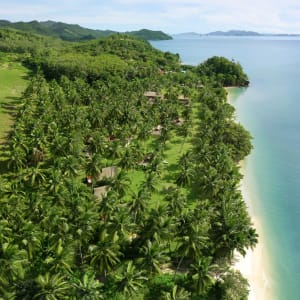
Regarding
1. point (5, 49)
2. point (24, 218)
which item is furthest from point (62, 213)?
point (5, 49)

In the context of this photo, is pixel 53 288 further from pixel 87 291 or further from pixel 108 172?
pixel 108 172

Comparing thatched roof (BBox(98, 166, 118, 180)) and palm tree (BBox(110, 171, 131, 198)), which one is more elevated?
palm tree (BBox(110, 171, 131, 198))

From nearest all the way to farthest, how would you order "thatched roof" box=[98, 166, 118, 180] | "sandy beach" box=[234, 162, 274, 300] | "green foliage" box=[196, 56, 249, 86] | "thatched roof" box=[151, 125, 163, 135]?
"sandy beach" box=[234, 162, 274, 300] < "thatched roof" box=[98, 166, 118, 180] < "thatched roof" box=[151, 125, 163, 135] < "green foliage" box=[196, 56, 249, 86]

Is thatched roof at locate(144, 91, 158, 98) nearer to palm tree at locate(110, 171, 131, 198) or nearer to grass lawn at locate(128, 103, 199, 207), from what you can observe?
grass lawn at locate(128, 103, 199, 207)

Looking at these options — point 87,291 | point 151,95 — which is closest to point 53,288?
point 87,291

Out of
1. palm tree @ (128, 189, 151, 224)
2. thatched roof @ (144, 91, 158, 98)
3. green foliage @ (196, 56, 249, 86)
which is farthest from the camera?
green foliage @ (196, 56, 249, 86)

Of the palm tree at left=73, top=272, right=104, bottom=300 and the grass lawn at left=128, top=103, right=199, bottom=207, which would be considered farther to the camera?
the grass lawn at left=128, top=103, right=199, bottom=207

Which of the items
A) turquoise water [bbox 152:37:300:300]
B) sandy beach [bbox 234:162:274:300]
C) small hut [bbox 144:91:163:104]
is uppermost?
small hut [bbox 144:91:163:104]

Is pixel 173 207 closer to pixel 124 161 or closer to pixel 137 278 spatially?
pixel 137 278

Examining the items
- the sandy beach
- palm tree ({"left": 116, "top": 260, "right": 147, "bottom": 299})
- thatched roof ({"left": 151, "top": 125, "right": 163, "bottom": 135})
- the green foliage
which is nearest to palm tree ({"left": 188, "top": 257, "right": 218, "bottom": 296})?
palm tree ({"left": 116, "top": 260, "right": 147, "bottom": 299})
